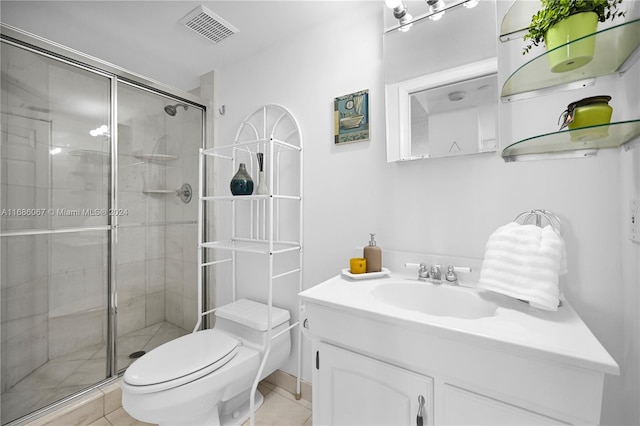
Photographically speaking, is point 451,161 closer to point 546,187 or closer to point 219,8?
point 546,187

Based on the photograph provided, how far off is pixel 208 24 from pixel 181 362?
1.83 metres

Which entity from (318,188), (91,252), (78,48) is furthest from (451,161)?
(78,48)

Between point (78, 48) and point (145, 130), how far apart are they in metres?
0.59

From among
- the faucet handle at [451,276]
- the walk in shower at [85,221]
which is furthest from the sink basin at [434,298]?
the walk in shower at [85,221]

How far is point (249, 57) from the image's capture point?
1887 mm

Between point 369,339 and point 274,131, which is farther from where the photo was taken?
point 274,131

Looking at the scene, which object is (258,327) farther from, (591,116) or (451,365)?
(591,116)

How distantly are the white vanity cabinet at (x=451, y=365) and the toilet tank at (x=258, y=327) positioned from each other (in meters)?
0.53

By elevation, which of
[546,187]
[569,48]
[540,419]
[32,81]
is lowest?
[540,419]

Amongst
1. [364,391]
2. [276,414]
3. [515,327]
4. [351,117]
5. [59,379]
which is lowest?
[276,414]

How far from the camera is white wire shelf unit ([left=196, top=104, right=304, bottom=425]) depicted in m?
1.59

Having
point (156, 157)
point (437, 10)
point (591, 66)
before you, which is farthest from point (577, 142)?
point (156, 157)

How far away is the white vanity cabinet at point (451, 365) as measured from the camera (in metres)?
0.61

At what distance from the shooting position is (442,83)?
1.19 m
